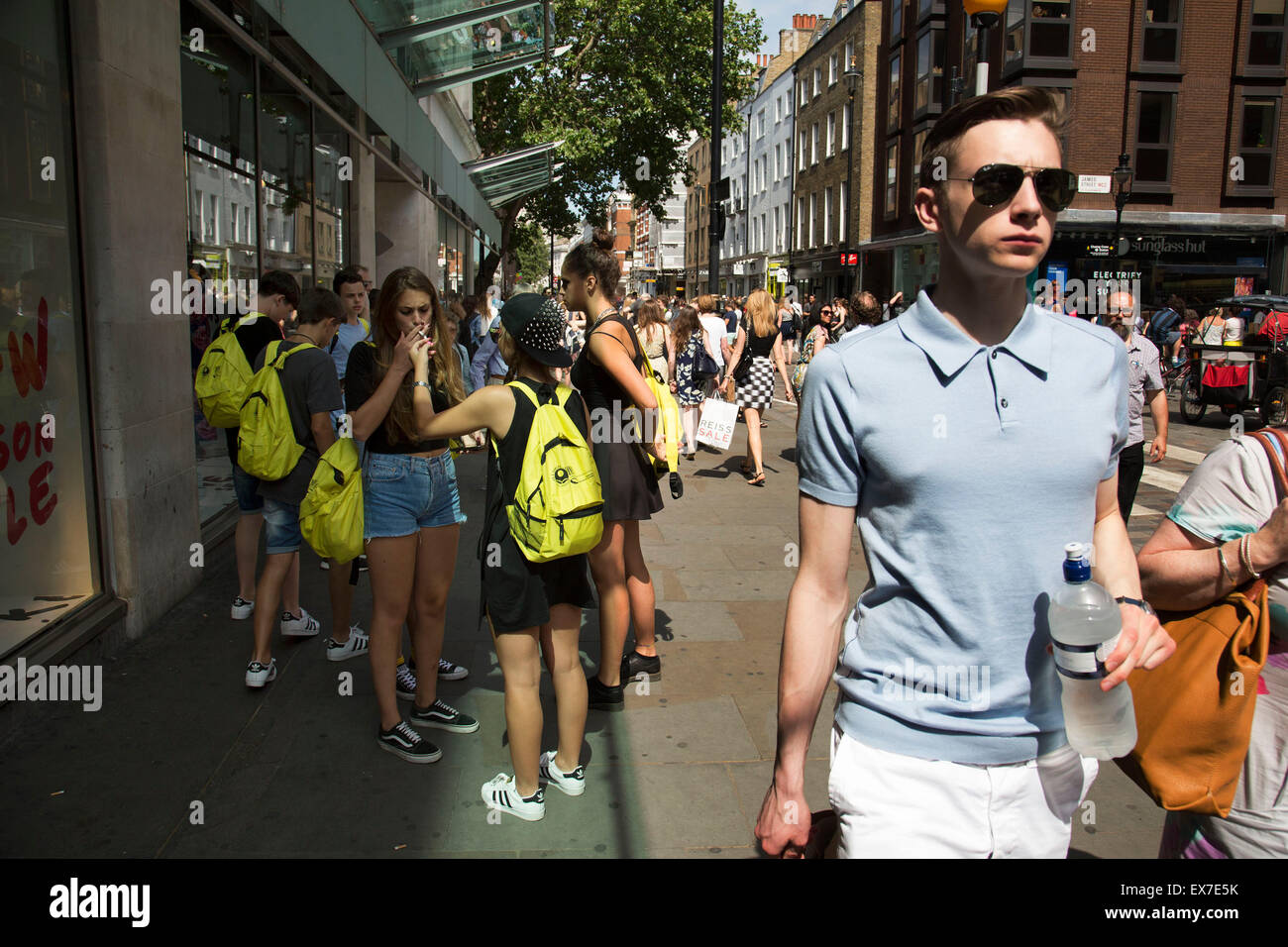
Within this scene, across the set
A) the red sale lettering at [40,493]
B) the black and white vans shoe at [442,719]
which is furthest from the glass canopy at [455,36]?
the black and white vans shoe at [442,719]

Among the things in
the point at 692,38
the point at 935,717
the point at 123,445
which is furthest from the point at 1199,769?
the point at 692,38

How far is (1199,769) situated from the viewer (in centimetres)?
189

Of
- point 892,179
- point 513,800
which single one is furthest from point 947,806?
point 892,179

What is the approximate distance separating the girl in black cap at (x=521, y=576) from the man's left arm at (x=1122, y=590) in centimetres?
187

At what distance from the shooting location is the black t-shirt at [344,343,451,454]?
3781 millimetres

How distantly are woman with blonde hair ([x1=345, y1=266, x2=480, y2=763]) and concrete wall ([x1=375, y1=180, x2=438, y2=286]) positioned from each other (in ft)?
34.6

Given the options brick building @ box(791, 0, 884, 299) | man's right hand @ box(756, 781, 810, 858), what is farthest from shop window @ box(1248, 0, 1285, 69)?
man's right hand @ box(756, 781, 810, 858)

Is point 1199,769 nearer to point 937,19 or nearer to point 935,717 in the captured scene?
point 935,717

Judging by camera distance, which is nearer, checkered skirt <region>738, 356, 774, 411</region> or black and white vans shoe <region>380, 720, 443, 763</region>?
black and white vans shoe <region>380, 720, 443, 763</region>

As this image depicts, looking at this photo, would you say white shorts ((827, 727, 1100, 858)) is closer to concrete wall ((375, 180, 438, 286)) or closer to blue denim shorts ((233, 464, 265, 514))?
blue denim shorts ((233, 464, 265, 514))

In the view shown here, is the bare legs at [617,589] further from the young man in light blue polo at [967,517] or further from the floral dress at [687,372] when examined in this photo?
the floral dress at [687,372]

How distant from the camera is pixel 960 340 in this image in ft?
5.61

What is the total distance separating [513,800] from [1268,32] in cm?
3339

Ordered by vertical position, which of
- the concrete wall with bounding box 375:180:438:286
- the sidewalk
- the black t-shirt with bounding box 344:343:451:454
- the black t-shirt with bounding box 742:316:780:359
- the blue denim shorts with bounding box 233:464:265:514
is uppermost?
the concrete wall with bounding box 375:180:438:286
